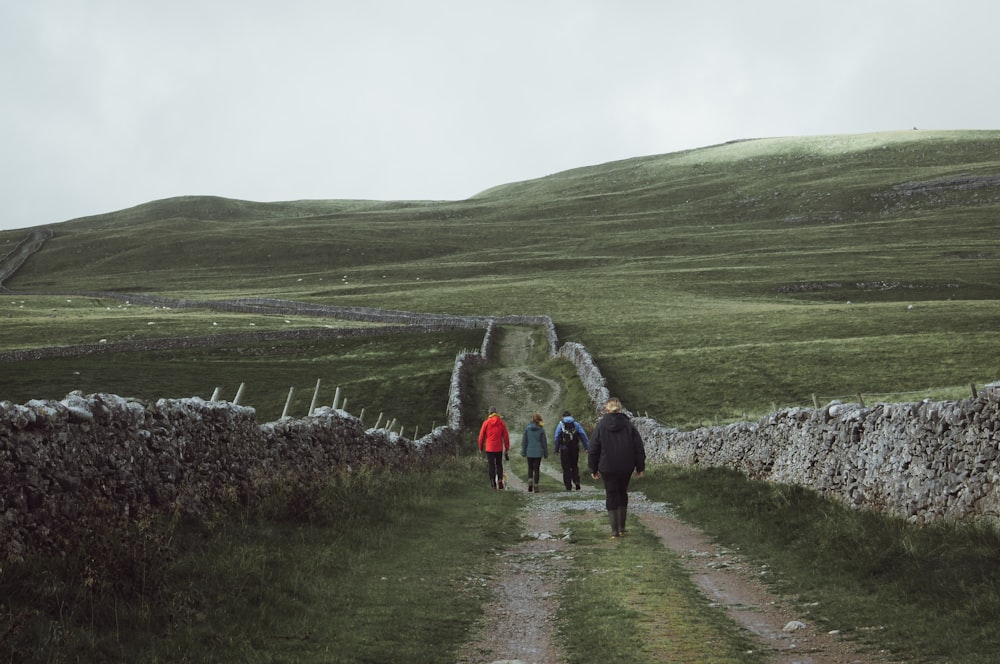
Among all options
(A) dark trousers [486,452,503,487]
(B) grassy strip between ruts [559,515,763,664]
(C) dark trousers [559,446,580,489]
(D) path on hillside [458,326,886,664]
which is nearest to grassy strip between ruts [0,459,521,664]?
(D) path on hillside [458,326,886,664]

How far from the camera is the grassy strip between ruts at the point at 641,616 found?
8633 mm

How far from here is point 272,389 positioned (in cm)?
5072

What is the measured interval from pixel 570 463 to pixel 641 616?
15.0 m

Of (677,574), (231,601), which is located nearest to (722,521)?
(677,574)

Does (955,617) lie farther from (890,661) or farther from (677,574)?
(677,574)

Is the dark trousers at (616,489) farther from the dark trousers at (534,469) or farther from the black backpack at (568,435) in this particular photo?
the dark trousers at (534,469)

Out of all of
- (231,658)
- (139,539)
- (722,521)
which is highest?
(139,539)

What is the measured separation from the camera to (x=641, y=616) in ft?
32.7

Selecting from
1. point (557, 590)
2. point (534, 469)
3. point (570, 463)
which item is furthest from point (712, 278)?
point (557, 590)

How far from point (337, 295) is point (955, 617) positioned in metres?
105

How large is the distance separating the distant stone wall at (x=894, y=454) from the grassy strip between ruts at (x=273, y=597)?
6.18 meters

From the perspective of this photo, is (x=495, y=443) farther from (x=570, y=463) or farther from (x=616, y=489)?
(x=616, y=489)

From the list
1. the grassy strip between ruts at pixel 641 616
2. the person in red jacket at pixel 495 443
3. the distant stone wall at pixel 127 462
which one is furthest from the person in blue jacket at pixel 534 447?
the grassy strip between ruts at pixel 641 616

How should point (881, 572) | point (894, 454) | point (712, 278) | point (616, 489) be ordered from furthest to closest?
point (712, 278)
point (616, 489)
point (894, 454)
point (881, 572)
